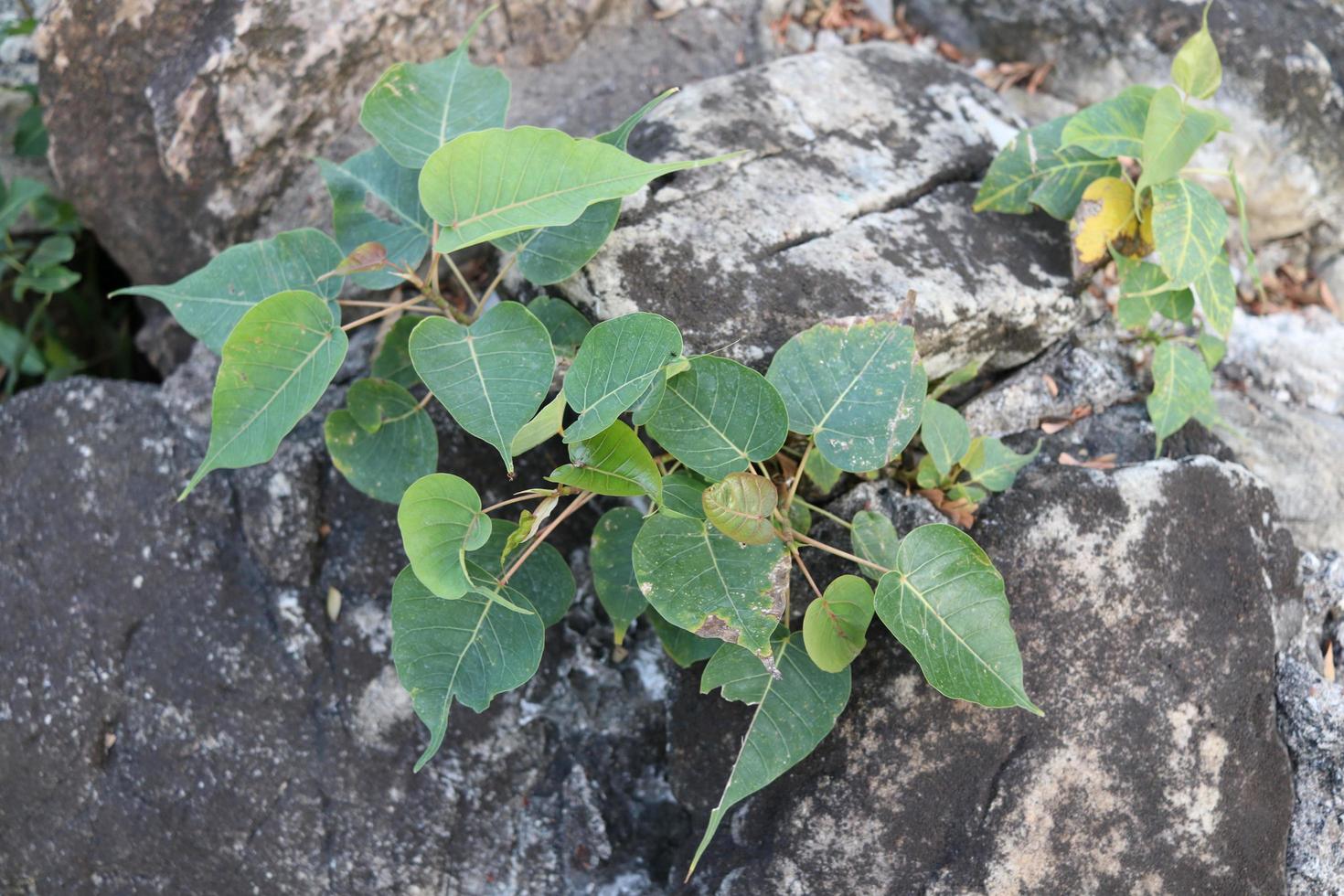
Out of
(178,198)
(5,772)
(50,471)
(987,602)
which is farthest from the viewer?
(178,198)

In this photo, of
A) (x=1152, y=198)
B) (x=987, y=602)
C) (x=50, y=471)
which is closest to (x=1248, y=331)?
(x=1152, y=198)

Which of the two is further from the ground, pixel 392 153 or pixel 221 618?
pixel 392 153

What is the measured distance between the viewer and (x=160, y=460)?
6.07ft

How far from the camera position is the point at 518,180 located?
1.43 meters

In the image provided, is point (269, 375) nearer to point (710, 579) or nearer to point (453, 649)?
point (453, 649)

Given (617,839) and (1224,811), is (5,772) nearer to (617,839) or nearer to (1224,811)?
(617,839)

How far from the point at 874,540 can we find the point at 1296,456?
41.2 inches

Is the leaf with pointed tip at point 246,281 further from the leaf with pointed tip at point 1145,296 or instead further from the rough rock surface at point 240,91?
the leaf with pointed tip at point 1145,296

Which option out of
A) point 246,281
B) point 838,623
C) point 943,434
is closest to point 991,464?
point 943,434

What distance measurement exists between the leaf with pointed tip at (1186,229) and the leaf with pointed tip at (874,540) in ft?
2.26

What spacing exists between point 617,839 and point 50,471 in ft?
A: 4.03

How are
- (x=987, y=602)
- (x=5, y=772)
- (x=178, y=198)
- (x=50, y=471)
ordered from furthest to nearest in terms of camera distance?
(x=178, y=198), (x=50, y=471), (x=5, y=772), (x=987, y=602)

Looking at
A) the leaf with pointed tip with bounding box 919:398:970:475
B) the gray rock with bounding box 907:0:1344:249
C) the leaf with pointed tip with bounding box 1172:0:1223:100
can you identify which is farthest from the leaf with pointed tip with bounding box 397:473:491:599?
the gray rock with bounding box 907:0:1344:249

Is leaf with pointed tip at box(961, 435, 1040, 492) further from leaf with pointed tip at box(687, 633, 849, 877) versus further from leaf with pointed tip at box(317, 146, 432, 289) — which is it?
leaf with pointed tip at box(317, 146, 432, 289)
